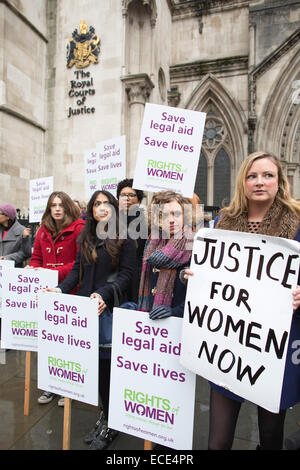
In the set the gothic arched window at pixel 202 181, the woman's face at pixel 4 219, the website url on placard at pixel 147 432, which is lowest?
the website url on placard at pixel 147 432

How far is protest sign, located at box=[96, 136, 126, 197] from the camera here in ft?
13.6

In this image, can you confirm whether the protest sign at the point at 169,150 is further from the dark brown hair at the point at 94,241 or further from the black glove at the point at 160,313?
the black glove at the point at 160,313

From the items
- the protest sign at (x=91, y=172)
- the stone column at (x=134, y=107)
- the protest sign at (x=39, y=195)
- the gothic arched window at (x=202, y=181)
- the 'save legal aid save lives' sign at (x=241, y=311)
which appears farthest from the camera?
the gothic arched window at (x=202, y=181)

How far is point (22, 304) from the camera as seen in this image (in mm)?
2584

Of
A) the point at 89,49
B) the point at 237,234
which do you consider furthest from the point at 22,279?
the point at 89,49

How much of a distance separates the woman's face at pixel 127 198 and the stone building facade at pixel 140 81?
20.9 ft

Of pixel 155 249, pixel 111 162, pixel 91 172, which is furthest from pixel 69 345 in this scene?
pixel 91 172

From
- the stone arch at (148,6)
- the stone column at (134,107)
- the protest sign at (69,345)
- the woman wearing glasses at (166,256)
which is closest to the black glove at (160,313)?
the woman wearing glasses at (166,256)

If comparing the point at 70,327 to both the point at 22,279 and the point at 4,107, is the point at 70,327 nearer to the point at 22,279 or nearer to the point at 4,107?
the point at 22,279

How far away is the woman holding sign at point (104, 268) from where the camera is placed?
2121 millimetres

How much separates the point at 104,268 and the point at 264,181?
1312 mm

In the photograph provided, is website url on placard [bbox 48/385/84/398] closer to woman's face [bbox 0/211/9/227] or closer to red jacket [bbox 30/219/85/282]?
red jacket [bbox 30/219/85/282]

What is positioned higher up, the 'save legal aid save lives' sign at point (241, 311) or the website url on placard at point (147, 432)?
the 'save legal aid save lives' sign at point (241, 311)

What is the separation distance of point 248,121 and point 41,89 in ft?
24.7
